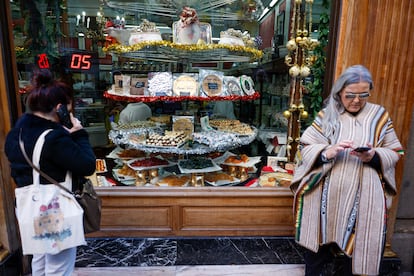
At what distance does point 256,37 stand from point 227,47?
0.62 m

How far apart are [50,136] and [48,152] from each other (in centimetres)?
8

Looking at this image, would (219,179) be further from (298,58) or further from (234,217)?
(298,58)

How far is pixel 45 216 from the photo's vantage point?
1.50 metres

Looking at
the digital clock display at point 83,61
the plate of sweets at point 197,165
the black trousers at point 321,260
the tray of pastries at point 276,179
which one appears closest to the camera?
the black trousers at point 321,260

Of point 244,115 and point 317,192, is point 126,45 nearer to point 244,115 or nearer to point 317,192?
point 244,115

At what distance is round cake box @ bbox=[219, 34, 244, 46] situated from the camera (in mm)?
2629

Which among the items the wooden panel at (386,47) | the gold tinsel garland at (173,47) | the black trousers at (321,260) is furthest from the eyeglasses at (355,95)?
the gold tinsel garland at (173,47)

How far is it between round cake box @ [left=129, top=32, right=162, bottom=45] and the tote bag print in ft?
4.90

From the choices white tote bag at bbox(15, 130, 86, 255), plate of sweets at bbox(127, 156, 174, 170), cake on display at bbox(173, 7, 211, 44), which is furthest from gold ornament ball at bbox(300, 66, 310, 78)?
white tote bag at bbox(15, 130, 86, 255)

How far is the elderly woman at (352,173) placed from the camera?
1615mm

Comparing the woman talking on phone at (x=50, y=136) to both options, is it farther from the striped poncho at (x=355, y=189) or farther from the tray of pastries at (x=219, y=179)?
the tray of pastries at (x=219, y=179)

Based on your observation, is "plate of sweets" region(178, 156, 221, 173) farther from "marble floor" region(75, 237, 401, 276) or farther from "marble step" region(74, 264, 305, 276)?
"marble step" region(74, 264, 305, 276)

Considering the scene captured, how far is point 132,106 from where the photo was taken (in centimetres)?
306

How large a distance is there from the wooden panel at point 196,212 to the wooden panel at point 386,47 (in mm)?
1092
